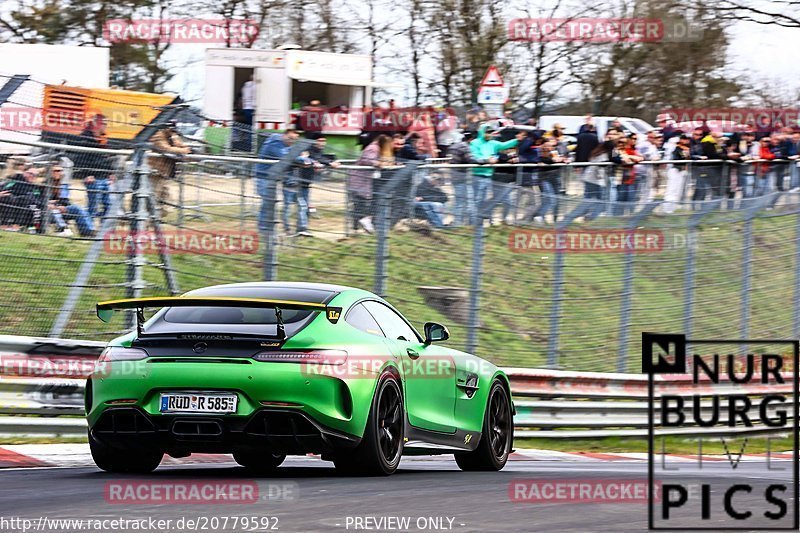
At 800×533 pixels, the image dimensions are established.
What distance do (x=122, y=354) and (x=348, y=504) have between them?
Answer: 6.30 feet

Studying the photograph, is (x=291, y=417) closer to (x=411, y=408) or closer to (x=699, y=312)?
(x=411, y=408)

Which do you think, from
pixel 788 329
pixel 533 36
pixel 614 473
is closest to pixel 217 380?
pixel 614 473

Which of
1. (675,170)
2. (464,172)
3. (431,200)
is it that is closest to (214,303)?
(431,200)

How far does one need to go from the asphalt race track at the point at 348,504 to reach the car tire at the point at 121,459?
0.29 feet

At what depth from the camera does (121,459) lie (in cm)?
826

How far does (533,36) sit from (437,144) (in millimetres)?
11019

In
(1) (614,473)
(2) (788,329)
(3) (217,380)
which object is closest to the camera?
(3) (217,380)

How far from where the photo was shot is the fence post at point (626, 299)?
16.2 metres

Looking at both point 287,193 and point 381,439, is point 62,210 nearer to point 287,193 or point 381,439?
point 287,193

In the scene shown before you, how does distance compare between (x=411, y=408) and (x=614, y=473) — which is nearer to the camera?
(x=411, y=408)

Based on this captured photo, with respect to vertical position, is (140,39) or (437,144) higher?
(140,39)

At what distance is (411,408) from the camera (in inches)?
343

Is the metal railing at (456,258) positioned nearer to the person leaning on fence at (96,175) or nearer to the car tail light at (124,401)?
the person leaning on fence at (96,175)

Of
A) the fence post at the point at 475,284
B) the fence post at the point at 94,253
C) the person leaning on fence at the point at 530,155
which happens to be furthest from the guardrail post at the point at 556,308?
the fence post at the point at 94,253
